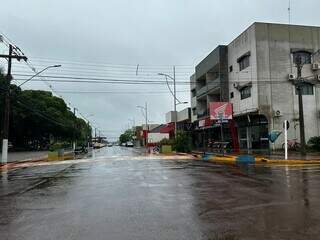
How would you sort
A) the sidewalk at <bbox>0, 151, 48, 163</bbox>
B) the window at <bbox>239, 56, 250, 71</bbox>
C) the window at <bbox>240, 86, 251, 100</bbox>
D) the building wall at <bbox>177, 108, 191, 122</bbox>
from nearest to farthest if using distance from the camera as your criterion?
the sidewalk at <bbox>0, 151, 48, 163</bbox>
the window at <bbox>240, 86, 251, 100</bbox>
the window at <bbox>239, 56, 250, 71</bbox>
the building wall at <bbox>177, 108, 191, 122</bbox>

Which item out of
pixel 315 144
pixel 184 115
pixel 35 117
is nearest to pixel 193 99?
pixel 184 115

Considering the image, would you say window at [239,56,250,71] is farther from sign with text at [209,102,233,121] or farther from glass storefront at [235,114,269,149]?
sign with text at [209,102,233,121]

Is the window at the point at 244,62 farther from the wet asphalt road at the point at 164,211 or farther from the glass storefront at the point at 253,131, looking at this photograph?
the wet asphalt road at the point at 164,211

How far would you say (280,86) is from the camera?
52844mm

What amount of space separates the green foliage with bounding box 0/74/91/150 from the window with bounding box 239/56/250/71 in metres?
34.3

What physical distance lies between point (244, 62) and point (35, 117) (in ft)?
A: 136

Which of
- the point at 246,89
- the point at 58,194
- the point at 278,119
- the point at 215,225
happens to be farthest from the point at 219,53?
the point at 215,225

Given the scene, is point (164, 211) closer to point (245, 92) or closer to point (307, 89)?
point (307, 89)

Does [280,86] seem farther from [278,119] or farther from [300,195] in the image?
[300,195]

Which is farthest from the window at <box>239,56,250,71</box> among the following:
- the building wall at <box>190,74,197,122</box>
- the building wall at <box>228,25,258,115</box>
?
the building wall at <box>190,74,197,122</box>

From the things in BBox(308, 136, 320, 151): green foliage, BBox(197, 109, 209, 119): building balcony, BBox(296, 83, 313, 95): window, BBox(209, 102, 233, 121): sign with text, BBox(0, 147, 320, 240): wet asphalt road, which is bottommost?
BBox(0, 147, 320, 240): wet asphalt road

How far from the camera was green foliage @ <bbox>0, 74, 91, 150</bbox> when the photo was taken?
7606cm

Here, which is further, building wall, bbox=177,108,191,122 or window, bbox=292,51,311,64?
building wall, bbox=177,108,191,122

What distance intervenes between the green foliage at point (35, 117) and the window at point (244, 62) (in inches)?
1351
